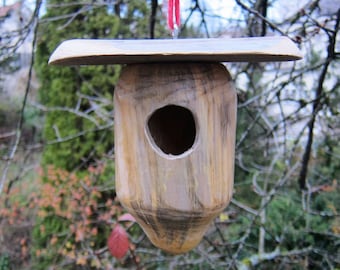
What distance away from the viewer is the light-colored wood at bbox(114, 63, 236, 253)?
848 mm

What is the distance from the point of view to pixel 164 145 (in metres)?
1.12

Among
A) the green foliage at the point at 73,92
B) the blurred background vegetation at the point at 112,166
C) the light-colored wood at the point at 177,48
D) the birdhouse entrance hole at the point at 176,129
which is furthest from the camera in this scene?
the green foliage at the point at 73,92

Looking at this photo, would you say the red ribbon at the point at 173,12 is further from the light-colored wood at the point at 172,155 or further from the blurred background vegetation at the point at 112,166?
the blurred background vegetation at the point at 112,166

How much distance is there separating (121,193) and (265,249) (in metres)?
1.86

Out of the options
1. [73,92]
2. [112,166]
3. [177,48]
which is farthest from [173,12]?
[73,92]

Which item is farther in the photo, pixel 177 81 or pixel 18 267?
pixel 18 267

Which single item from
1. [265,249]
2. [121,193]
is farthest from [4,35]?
[265,249]

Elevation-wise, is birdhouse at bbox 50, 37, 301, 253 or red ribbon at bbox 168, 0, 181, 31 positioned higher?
red ribbon at bbox 168, 0, 181, 31

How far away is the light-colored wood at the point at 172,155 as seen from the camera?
0.85m

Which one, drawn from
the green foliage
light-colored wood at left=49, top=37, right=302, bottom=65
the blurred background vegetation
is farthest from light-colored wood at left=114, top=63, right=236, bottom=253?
the green foliage

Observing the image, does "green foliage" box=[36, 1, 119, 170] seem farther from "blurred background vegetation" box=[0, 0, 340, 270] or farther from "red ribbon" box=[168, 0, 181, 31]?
"red ribbon" box=[168, 0, 181, 31]

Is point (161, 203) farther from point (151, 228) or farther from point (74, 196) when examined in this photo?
point (74, 196)

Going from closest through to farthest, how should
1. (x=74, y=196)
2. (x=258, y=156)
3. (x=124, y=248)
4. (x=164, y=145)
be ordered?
(x=164, y=145) → (x=124, y=248) → (x=74, y=196) → (x=258, y=156)

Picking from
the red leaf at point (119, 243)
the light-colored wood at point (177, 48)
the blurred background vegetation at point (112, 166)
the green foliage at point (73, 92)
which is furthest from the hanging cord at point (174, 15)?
the green foliage at point (73, 92)
